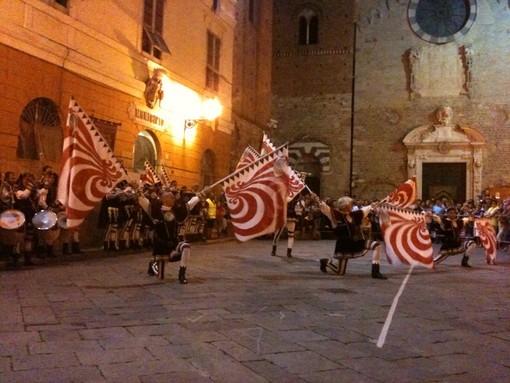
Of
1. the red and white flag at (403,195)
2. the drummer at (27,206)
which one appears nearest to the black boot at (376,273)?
the red and white flag at (403,195)

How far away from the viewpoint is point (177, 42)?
58.6 ft

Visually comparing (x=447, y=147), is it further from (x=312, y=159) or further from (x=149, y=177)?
(x=149, y=177)

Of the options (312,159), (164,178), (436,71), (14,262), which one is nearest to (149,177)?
(164,178)

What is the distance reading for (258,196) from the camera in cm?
847

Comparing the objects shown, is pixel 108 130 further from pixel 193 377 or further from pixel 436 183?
pixel 436 183

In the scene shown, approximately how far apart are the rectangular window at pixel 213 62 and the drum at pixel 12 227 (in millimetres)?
11283

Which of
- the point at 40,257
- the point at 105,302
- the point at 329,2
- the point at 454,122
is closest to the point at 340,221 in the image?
the point at 105,302

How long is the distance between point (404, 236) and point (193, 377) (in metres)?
7.01

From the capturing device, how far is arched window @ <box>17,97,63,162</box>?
39.6 feet

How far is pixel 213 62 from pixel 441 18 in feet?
46.9

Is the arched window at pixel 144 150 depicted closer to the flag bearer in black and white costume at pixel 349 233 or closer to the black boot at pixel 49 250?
the black boot at pixel 49 250

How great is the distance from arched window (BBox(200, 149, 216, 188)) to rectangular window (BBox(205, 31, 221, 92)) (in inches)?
99.7

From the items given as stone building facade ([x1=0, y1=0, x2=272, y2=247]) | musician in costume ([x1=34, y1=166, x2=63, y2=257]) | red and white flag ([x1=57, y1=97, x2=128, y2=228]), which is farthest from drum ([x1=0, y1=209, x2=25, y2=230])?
red and white flag ([x1=57, y1=97, x2=128, y2=228])

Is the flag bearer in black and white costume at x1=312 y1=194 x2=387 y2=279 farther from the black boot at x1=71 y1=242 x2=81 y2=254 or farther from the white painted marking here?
the black boot at x1=71 y1=242 x2=81 y2=254
